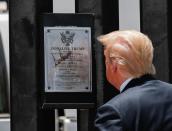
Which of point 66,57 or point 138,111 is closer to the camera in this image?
point 138,111

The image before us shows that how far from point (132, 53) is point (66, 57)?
57 cm

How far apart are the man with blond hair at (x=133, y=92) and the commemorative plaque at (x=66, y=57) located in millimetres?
382

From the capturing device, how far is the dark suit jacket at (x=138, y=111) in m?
2.55

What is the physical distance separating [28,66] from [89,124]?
475 mm

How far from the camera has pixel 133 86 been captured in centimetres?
270

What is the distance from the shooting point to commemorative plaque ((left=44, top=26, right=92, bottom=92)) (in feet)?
10.6

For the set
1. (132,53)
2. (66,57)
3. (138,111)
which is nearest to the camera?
(138,111)

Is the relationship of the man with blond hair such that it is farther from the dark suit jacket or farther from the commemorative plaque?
the commemorative plaque

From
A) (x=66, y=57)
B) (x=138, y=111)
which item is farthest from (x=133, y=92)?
(x=66, y=57)

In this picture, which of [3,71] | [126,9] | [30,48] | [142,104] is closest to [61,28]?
[30,48]

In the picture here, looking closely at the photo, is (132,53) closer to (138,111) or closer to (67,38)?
(138,111)

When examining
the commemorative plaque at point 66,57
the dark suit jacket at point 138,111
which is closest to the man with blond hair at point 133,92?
the dark suit jacket at point 138,111

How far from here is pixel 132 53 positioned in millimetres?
2740

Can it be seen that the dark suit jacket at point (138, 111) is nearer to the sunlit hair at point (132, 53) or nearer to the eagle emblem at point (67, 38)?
the sunlit hair at point (132, 53)
